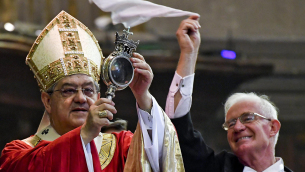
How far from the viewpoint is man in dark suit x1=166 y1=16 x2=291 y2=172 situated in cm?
319

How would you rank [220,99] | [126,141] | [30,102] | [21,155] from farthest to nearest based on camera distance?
[220,99] → [30,102] → [126,141] → [21,155]

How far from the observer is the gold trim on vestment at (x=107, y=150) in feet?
9.42

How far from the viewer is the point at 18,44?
Answer: 243 inches

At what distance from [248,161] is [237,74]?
4020 millimetres

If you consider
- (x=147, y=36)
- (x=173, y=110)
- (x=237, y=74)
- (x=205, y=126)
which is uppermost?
(x=147, y=36)

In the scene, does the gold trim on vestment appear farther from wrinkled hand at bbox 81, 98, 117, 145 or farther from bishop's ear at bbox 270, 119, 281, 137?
bishop's ear at bbox 270, 119, 281, 137

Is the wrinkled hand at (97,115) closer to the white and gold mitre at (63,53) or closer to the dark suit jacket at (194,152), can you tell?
the white and gold mitre at (63,53)

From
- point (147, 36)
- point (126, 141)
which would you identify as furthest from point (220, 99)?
point (126, 141)

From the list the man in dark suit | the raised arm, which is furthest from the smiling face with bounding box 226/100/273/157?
the raised arm

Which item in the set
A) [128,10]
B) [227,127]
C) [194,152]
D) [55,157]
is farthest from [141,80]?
[227,127]

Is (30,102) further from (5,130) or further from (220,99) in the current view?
(220,99)

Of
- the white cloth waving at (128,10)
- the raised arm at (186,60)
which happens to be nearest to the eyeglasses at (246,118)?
the raised arm at (186,60)

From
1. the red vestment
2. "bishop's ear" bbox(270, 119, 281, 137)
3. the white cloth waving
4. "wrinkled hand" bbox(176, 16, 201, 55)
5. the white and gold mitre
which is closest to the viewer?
the red vestment

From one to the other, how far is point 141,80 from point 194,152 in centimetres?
74
